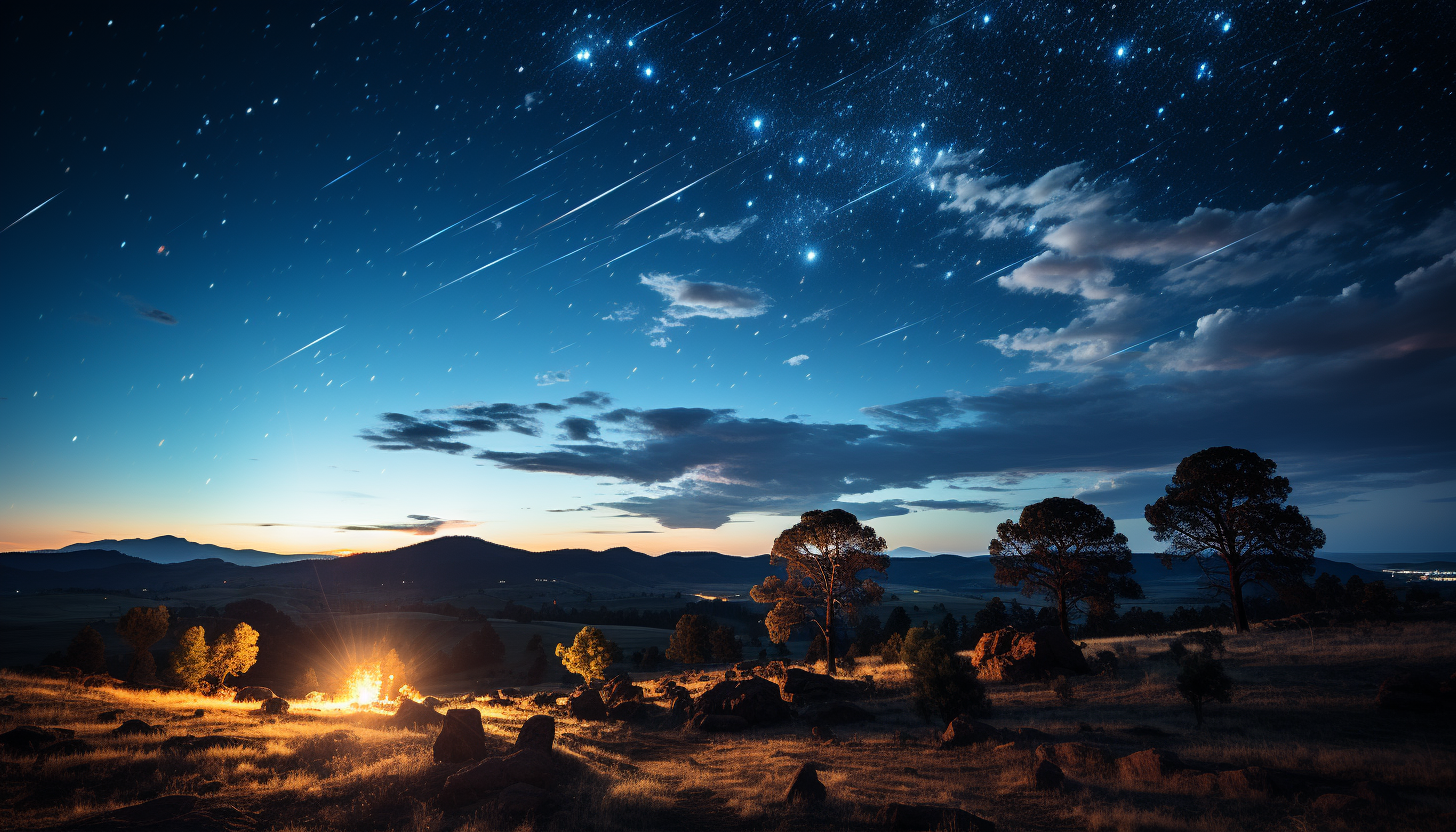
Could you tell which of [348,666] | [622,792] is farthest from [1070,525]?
[348,666]

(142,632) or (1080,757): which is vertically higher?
(1080,757)

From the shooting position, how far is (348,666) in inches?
3720

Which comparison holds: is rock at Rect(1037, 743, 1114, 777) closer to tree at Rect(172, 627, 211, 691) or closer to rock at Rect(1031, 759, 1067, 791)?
rock at Rect(1031, 759, 1067, 791)

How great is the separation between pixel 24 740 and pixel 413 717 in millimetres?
11674

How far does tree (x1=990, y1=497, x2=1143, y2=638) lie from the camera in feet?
128

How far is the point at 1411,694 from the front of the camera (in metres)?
19.2

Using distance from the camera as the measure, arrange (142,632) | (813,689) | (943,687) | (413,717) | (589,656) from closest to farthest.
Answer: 1. (943,687)
2. (413,717)
3. (813,689)
4. (589,656)
5. (142,632)

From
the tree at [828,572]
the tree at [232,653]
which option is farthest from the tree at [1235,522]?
the tree at [232,653]

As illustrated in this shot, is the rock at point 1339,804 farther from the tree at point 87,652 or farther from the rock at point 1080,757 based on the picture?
the tree at point 87,652

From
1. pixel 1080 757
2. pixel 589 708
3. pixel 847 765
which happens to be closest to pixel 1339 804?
pixel 1080 757

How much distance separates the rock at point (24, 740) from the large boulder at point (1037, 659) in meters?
37.1

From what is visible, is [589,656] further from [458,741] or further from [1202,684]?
[1202,684]

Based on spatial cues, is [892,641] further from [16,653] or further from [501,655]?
[16,653]

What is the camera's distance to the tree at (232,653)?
2298 inches
